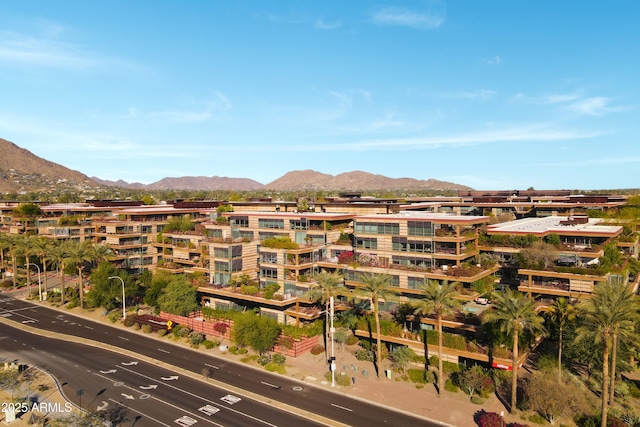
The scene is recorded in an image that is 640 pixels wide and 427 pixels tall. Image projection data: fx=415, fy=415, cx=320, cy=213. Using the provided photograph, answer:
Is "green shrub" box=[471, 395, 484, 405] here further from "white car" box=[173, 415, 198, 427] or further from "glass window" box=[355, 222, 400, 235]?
"white car" box=[173, 415, 198, 427]

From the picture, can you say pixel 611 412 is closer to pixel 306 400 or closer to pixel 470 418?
pixel 470 418

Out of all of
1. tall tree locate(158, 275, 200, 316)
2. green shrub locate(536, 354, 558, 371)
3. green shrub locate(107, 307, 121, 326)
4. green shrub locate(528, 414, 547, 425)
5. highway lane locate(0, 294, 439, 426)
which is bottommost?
highway lane locate(0, 294, 439, 426)

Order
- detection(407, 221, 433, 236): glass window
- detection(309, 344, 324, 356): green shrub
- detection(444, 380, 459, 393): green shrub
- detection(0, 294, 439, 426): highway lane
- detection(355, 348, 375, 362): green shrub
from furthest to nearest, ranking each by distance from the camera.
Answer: detection(309, 344, 324, 356): green shrub < detection(407, 221, 433, 236): glass window < detection(355, 348, 375, 362): green shrub < detection(444, 380, 459, 393): green shrub < detection(0, 294, 439, 426): highway lane

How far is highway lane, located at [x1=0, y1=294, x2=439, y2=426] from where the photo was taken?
43.5m

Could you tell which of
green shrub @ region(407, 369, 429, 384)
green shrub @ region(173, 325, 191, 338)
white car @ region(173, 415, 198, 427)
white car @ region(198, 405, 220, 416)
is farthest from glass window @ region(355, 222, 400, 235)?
white car @ region(173, 415, 198, 427)

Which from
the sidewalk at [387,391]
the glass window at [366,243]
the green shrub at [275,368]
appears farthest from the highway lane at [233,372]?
the glass window at [366,243]

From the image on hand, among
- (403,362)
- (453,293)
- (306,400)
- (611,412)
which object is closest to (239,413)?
(306,400)

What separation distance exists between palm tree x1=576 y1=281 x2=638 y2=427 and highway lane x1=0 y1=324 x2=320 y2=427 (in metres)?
27.6

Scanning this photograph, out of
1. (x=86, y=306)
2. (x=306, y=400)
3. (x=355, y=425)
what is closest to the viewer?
(x=355, y=425)

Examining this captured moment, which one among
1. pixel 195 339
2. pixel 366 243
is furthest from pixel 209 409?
pixel 366 243

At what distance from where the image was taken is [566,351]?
49.1 m

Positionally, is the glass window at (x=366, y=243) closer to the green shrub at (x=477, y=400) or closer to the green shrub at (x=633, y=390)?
the green shrub at (x=477, y=400)

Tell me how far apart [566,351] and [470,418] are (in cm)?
1612

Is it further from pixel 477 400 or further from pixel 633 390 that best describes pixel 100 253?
pixel 633 390
